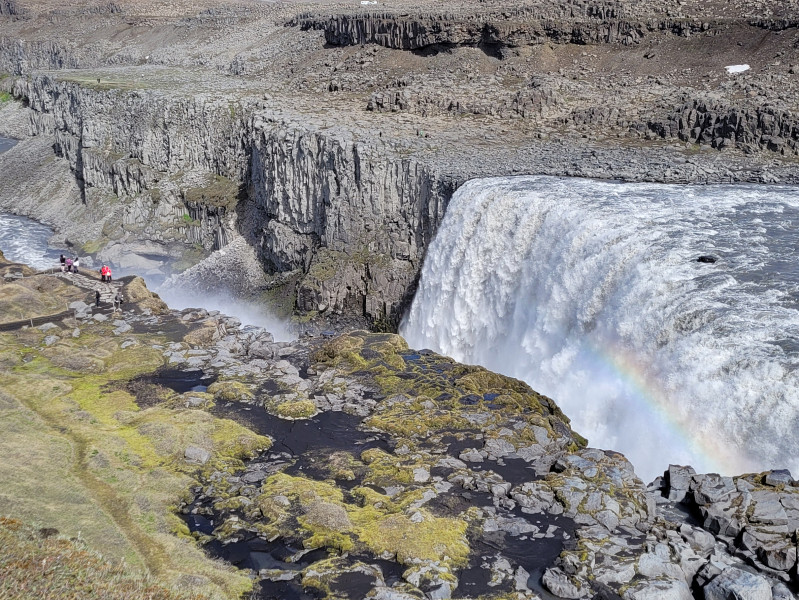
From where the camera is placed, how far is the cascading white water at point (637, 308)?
27641mm

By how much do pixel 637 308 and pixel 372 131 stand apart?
31.4 m

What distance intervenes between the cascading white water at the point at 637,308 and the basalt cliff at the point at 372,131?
449cm

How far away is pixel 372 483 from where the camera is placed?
2833 cm

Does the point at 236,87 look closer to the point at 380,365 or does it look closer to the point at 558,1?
the point at 558,1

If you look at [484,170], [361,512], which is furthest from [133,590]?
[484,170]

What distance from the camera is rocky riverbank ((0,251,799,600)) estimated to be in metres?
22.9

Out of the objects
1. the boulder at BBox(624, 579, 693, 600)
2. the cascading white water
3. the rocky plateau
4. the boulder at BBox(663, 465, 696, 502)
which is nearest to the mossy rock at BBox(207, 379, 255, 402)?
the rocky plateau

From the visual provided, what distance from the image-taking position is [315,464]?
98.3 feet

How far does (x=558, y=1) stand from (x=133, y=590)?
66.8 m

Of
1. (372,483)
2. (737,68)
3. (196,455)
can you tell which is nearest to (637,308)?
(372,483)

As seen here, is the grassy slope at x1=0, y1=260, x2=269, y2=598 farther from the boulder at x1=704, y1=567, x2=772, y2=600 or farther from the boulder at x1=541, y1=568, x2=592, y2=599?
the boulder at x1=704, y1=567, x2=772, y2=600

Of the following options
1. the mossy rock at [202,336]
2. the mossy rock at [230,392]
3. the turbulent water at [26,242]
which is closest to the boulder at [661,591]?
the mossy rock at [230,392]

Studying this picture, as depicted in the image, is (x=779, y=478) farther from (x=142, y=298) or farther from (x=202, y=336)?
(x=142, y=298)

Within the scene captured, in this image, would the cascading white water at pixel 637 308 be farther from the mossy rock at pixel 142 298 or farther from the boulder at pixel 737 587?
the mossy rock at pixel 142 298
